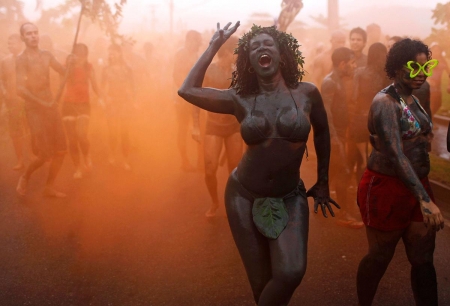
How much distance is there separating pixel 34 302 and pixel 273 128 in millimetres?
2639

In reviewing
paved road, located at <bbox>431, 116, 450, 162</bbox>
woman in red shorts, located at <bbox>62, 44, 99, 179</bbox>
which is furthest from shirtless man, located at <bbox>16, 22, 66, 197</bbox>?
paved road, located at <bbox>431, 116, 450, 162</bbox>

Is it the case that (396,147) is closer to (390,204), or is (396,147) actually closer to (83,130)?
(390,204)

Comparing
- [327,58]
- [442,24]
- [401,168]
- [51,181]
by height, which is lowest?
[51,181]

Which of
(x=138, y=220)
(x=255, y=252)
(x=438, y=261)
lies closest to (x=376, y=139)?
(x=255, y=252)

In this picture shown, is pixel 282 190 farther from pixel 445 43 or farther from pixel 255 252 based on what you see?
pixel 445 43

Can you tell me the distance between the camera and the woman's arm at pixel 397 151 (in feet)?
9.80

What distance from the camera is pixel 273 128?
302 centimetres

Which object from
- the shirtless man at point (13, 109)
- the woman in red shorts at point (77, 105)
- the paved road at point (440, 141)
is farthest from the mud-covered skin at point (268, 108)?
the shirtless man at point (13, 109)

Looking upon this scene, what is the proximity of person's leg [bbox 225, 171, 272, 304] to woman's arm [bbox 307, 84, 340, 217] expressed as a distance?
0.46 m

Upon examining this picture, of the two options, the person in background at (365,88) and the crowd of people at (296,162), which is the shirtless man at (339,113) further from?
the crowd of people at (296,162)

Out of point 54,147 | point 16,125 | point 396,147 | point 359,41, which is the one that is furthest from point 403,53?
point 16,125

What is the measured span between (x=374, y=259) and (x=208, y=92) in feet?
5.57

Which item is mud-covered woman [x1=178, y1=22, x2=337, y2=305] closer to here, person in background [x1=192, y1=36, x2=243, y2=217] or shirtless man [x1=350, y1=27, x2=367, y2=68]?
person in background [x1=192, y1=36, x2=243, y2=217]

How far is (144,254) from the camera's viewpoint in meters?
4.99
